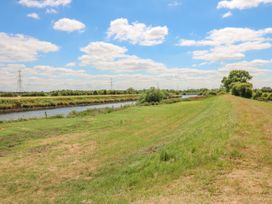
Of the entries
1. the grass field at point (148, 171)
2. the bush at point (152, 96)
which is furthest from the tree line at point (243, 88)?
the grass field at point (148, 171)

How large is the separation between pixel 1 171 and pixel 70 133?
9002mm

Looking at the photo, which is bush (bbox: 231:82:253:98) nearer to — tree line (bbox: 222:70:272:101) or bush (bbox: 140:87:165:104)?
tree line (bbox: 222:70:272:101)

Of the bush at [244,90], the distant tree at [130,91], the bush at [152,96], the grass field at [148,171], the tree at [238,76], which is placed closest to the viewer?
the grass field at [148,171]

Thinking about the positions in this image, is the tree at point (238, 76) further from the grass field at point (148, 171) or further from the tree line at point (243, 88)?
the grass field at point (148, 171)

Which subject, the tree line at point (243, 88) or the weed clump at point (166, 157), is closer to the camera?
the weed clump at point (166, 157)

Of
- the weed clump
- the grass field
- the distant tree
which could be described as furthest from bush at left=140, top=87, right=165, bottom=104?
the distant tree

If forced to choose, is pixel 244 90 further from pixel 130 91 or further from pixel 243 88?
pixel 130 91

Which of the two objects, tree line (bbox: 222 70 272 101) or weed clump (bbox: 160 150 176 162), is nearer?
weed clump (bbox: 160 150 176 162)

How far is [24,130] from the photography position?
823 inches

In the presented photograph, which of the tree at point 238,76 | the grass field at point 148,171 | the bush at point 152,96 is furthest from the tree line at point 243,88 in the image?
the grass field at point 148,171

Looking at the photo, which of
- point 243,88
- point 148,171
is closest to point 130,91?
point 243,88

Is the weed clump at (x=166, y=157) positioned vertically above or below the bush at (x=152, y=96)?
below

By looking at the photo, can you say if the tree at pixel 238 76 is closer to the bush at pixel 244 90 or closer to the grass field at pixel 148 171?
the bush at pixel 244 90

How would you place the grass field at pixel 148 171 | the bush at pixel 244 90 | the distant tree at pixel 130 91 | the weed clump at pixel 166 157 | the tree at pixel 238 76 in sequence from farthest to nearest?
the distant tree at pixel 130 91, the tree at pixel 238 76, the bush at pixel 244 90, the weed clump at pixel 166 157, the grass field at pixel 148 171
